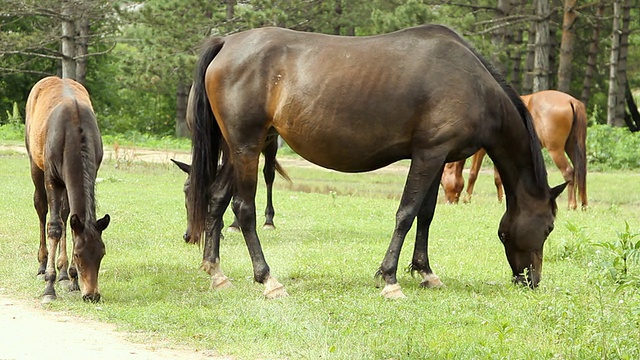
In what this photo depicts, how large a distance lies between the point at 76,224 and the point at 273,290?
1767mm

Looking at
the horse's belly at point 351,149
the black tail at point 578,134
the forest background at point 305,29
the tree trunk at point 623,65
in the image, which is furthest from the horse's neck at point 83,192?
the tree trunk at point 623,65

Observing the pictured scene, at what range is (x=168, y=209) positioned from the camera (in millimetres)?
15305

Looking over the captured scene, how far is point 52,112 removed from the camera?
29.1ft

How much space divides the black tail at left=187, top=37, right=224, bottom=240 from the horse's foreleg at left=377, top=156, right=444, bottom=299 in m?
1.90

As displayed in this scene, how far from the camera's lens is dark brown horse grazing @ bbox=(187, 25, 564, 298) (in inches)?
319

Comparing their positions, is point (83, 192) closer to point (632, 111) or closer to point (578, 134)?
point (578, 134)

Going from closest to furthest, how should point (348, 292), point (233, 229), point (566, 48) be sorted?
1. point (348, 292)
2. point (233, 229)
3. point (566, 48)

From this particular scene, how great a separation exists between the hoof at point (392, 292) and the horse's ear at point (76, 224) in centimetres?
262

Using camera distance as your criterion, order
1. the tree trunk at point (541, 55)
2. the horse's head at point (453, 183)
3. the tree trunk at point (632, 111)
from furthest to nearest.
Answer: the tree trunk at point (632, 111)
the tree trunk at point (541, 55)
the horse's head at point (453, 183)

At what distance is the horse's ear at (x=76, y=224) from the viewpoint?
7859 mm

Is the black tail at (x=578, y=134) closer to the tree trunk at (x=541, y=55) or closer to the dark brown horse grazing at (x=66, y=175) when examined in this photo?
the tree trunk at (x=541, y=55)

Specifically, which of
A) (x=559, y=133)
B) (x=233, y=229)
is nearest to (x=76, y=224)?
(x=233, y=229)

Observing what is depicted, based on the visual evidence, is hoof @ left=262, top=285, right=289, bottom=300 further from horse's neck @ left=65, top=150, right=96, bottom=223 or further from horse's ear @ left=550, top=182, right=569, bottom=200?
horse's ear @ left=550, top=182, right=569, bottom=200

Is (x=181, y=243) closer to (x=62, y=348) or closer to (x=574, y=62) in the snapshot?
(x=62, y=348)
